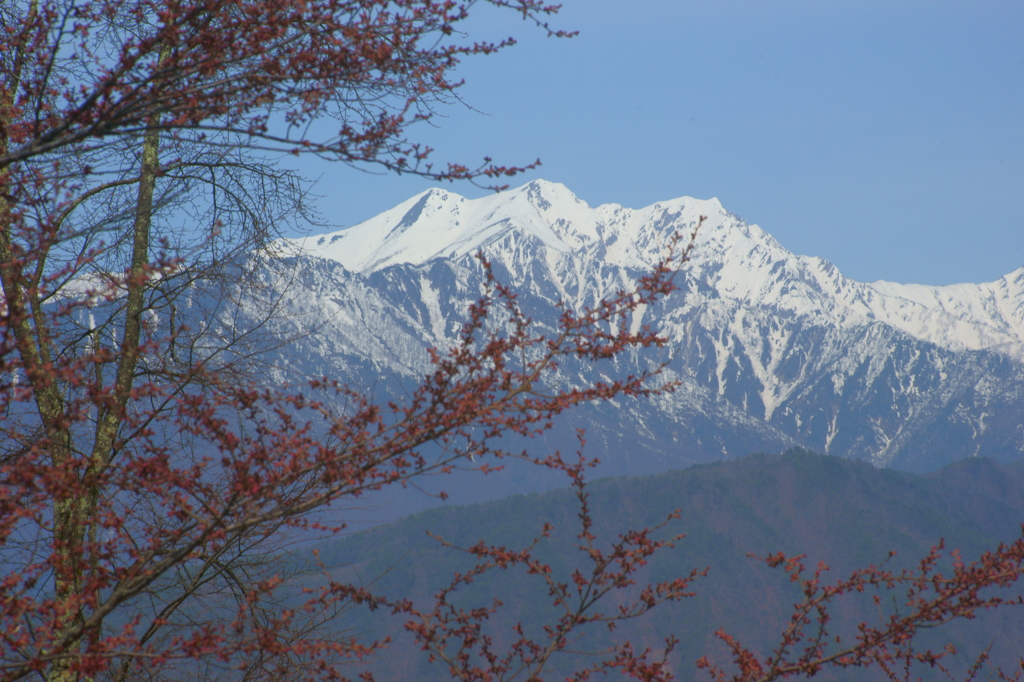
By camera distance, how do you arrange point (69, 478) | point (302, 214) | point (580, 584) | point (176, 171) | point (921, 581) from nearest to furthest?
point (69, 478), point (921, 581), point (580, 584), point (176, 171), point (302, 214)

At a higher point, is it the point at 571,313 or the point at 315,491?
the point at 571,313

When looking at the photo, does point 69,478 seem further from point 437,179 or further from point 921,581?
point 921,581

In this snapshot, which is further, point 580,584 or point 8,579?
point 580,584

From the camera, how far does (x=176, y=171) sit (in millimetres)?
8578

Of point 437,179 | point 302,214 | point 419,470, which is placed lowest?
point 419,470

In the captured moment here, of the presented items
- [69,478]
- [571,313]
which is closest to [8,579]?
[69,478]

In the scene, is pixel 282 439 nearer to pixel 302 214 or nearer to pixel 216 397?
pixel 216 397

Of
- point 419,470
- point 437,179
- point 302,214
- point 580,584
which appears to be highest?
point 302,214

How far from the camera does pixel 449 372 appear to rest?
450 cm

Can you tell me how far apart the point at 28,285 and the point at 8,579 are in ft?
8.93

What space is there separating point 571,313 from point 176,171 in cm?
532

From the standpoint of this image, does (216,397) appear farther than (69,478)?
Yes

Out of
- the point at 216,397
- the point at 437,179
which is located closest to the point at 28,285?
the point at 216,397

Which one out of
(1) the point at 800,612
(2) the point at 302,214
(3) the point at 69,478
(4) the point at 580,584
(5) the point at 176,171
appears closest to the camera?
(3) the point at 69,478
